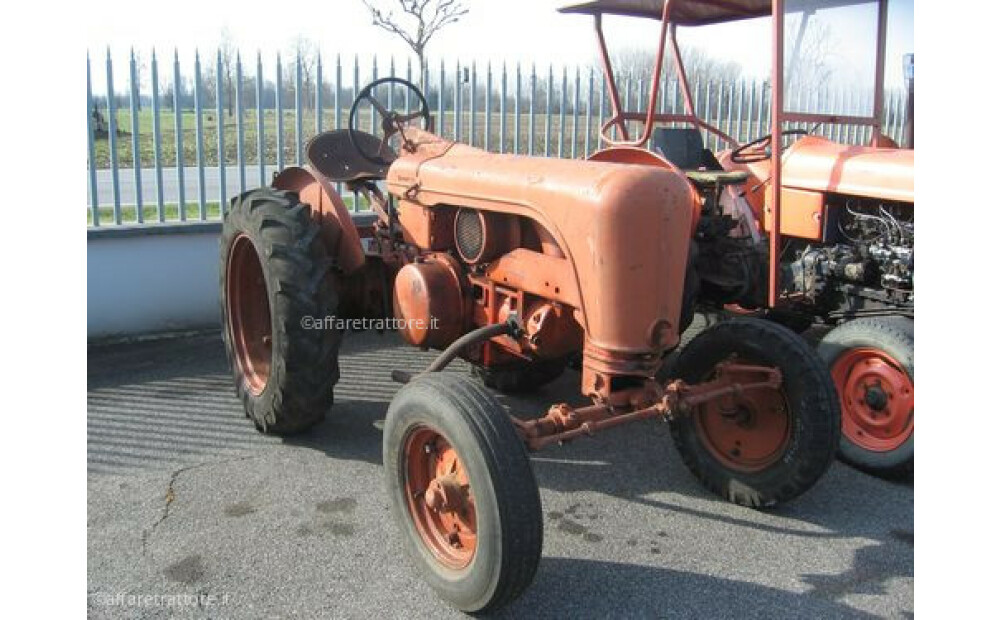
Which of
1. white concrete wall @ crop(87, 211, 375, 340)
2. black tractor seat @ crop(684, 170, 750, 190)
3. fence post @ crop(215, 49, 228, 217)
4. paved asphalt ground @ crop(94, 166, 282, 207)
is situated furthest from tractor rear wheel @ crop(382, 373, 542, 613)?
paved asphalt ground @ crop(94, 166, 282, 207)

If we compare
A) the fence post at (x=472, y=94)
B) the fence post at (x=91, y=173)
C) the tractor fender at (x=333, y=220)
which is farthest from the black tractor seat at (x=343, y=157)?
the fence post at (x=472, y=94)

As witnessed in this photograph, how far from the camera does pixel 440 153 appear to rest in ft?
12.4

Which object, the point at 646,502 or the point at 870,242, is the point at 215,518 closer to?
the point at 646,502

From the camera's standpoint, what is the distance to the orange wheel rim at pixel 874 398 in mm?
3662

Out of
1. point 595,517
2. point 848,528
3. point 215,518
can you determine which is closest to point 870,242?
point 848,528

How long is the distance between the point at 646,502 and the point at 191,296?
3.92 metres

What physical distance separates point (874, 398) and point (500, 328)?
181 cm

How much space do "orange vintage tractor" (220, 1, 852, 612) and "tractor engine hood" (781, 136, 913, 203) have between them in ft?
1.11

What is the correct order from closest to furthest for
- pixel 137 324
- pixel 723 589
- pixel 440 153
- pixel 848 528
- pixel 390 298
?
pixel 723 589 < pixel 848 528 < pixel 440 153 < pixel 390 298 < pixel 137 324

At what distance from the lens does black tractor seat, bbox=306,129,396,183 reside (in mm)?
4559

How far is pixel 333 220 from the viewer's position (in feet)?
13.4

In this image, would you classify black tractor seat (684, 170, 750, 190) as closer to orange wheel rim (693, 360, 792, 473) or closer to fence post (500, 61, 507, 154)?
orange wheel rim (693, 360, 792, 473)

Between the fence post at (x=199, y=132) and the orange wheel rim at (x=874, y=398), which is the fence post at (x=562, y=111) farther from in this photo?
the orange wheel rim at (x=874, y=398)

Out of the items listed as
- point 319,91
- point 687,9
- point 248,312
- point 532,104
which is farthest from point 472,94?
point 248,312
